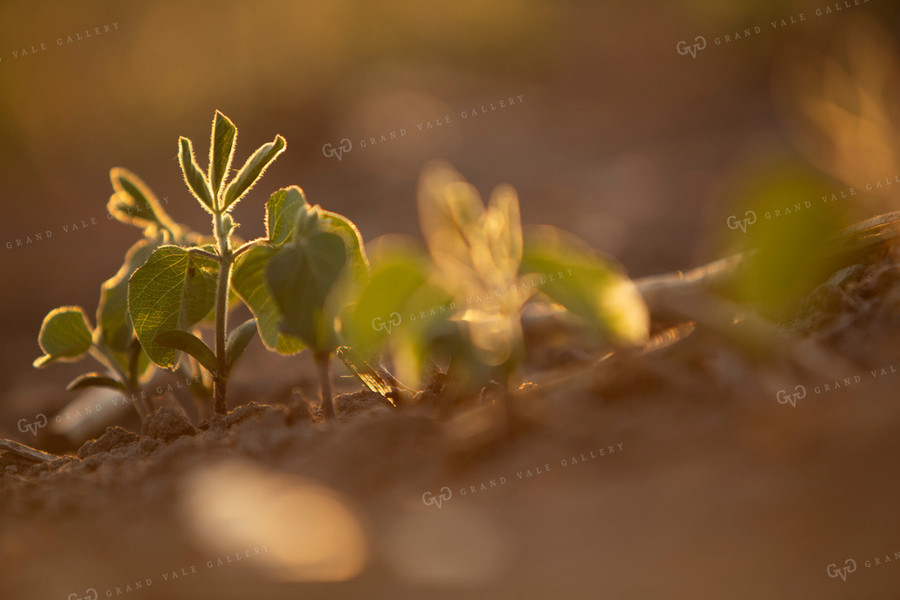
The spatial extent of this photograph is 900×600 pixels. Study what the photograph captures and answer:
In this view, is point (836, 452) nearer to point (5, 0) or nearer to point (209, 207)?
point (209, 207)

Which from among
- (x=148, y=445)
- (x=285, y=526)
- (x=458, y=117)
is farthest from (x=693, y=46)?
(x=285, y=526)

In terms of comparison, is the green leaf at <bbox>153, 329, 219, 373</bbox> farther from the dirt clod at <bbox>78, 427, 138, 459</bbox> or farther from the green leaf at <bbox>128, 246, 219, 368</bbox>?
the dirt clod at <bbox>78, 427, 138, 459</bbox>

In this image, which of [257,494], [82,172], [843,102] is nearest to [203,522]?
[257,494]

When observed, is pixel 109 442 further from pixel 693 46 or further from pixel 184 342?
pixel 693 46

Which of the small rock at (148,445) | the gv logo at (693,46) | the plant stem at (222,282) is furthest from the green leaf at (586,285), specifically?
the gv logo at (693,46)

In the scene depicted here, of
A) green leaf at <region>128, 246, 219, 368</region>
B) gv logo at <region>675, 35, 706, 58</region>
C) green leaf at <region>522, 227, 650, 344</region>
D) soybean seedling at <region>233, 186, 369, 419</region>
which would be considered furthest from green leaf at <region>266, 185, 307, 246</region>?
gv logo at <region>675, 35, 706, 58</region>

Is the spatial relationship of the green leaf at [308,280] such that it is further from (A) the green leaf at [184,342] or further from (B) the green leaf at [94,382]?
(B) the green leaf at [94,382]
